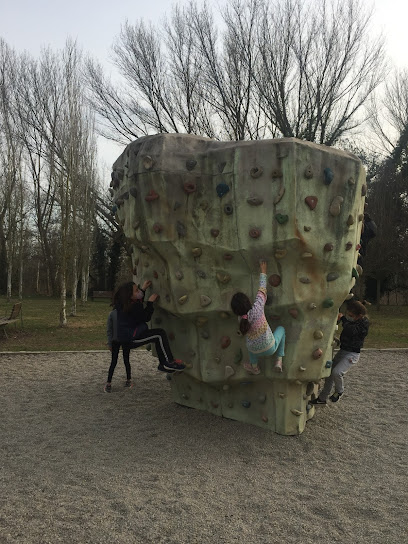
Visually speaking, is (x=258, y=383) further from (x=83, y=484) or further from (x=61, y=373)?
(x=61, y=373)

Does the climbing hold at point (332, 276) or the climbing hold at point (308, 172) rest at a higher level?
the climbing hold at point (308, 172)

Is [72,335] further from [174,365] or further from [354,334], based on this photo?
[354,334]

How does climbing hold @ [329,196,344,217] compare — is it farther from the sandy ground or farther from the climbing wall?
the sandy ground

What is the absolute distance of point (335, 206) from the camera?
5008 mm

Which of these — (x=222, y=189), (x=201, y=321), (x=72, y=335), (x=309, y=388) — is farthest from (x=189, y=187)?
(x=72, y=335)

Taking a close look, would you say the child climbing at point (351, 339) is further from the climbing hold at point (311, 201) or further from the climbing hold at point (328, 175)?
the climbing hold at point (328, 175)

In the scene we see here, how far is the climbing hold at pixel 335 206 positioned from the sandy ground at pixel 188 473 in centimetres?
259

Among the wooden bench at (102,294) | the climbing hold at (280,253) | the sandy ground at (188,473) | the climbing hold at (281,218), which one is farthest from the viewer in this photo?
the wooden bench at (102,294)

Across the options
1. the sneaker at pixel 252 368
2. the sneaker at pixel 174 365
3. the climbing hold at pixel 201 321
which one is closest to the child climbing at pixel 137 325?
the sneaker at pixel 174 365

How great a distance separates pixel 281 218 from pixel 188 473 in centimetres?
268

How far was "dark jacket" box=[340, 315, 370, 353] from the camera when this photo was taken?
243 inches

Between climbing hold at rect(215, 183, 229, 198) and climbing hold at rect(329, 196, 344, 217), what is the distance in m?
1.11

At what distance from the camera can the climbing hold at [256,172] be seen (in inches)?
193

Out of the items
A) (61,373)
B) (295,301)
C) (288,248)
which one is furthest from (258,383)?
(61,373)
